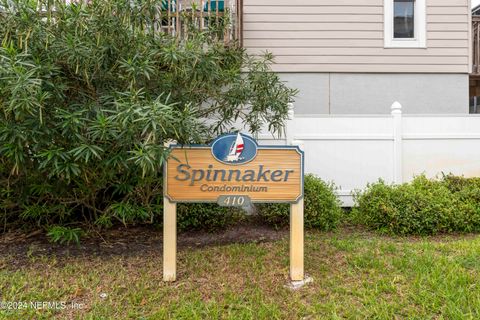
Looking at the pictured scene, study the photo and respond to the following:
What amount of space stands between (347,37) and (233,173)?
5.01 metres

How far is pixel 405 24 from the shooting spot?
7.26 m

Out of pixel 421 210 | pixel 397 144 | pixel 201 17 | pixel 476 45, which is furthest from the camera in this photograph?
pixel 476 45

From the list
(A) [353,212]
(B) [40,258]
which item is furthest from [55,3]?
(A) [353,212]

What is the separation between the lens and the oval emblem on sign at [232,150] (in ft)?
11.1

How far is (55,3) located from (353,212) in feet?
16.0

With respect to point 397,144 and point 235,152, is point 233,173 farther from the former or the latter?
point 397,144

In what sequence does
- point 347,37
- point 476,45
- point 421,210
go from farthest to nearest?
point 476,45 < point 347,37 < point 421,210

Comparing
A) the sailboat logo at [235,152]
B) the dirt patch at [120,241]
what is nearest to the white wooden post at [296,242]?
the sailboat logo at [235,152]

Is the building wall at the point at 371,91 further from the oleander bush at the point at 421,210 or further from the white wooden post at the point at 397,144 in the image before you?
the oleander bush at the point at 421,210

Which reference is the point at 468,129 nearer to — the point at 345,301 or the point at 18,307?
the point at 345,301

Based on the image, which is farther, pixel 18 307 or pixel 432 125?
pixel 432 125

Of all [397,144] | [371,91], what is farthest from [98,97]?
[371,91]

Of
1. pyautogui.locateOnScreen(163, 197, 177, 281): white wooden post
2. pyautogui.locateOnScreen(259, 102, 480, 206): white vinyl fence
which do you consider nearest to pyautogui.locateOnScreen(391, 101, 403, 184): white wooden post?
pyautogui.locateOnScreen(259, 102, 480, 206): white vinyl fence

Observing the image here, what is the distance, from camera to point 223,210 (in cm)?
491
